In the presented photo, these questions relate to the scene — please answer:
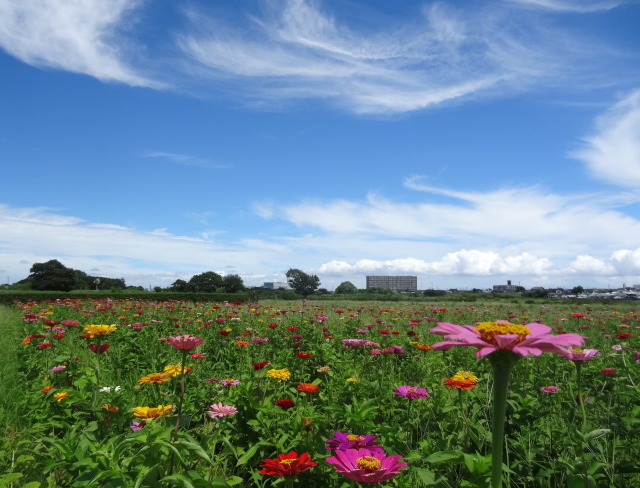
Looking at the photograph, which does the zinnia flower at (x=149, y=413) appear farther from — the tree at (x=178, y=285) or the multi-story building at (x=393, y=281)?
the multi-story building at (x=393, y=281)

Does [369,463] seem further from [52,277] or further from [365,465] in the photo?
[52,277]

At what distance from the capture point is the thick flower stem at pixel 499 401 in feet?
2.79

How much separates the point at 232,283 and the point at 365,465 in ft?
179

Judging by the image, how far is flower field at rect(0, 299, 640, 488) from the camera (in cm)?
127

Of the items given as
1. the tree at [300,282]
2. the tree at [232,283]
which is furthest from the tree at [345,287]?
the tree at [232,283]

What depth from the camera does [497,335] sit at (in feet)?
2.88

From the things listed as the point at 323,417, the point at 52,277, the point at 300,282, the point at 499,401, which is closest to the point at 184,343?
the point at 323,417

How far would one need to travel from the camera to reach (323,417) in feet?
7.20

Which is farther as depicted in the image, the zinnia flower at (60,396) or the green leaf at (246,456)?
the zinnia flower at (60,396)

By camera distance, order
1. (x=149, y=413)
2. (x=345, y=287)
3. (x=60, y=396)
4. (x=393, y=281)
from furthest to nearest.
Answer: (x=393, y=281)
(x=345, y=287)
(x=60, y=396)
(x=149, y=413)

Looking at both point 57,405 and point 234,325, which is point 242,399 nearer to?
point 57,405

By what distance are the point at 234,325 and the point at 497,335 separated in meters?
5.56

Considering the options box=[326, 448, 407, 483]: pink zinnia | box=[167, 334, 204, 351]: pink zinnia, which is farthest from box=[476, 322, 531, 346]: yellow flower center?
box=[167, 334, 204, 351]: pink zinnia

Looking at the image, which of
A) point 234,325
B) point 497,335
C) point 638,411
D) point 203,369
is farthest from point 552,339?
point 234,325
